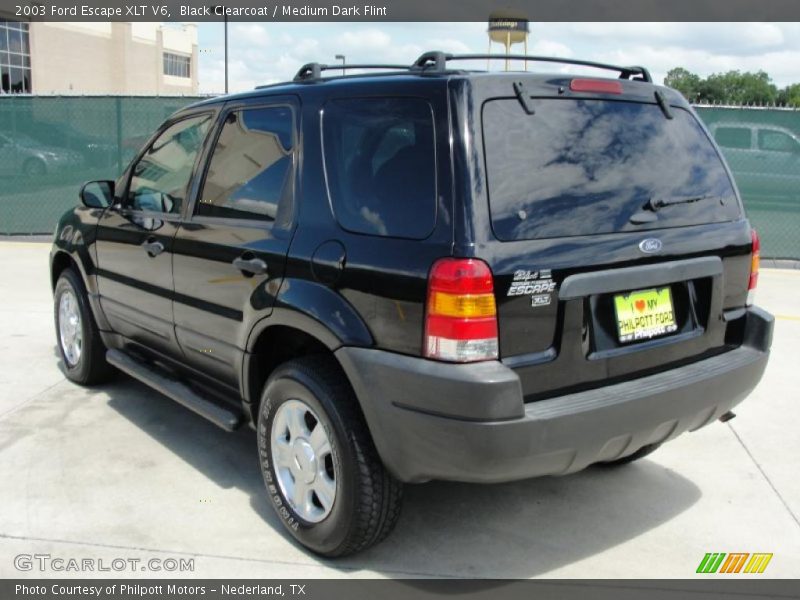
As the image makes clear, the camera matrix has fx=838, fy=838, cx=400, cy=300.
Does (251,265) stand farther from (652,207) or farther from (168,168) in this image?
(652,207)

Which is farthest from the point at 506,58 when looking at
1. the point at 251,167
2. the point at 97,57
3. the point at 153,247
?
the point at 97,57

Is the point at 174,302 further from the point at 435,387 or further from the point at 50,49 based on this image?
the point at 50,49

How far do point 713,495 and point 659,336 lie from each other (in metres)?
1.22

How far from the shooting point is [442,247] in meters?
2.87

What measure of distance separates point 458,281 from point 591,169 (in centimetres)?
76

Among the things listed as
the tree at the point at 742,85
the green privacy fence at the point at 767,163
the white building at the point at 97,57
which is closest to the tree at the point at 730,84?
the tree at the point at 742,85

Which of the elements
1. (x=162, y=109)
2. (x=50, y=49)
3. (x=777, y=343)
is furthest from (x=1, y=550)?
(x=50, y=49)

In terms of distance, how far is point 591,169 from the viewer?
3172mm

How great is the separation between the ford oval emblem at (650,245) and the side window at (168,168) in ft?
7.48

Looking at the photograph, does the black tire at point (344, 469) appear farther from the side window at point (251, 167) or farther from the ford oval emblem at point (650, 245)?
the ford oval emblem at point (650, 245)

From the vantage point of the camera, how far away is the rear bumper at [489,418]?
2824 mm

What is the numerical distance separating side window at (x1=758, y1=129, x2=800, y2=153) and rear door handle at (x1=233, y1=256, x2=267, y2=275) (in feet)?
28.5

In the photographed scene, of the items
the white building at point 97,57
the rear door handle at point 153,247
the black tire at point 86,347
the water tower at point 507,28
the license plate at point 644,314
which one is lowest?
the black tire at point 86,347

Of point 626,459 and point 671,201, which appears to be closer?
point 671,201
